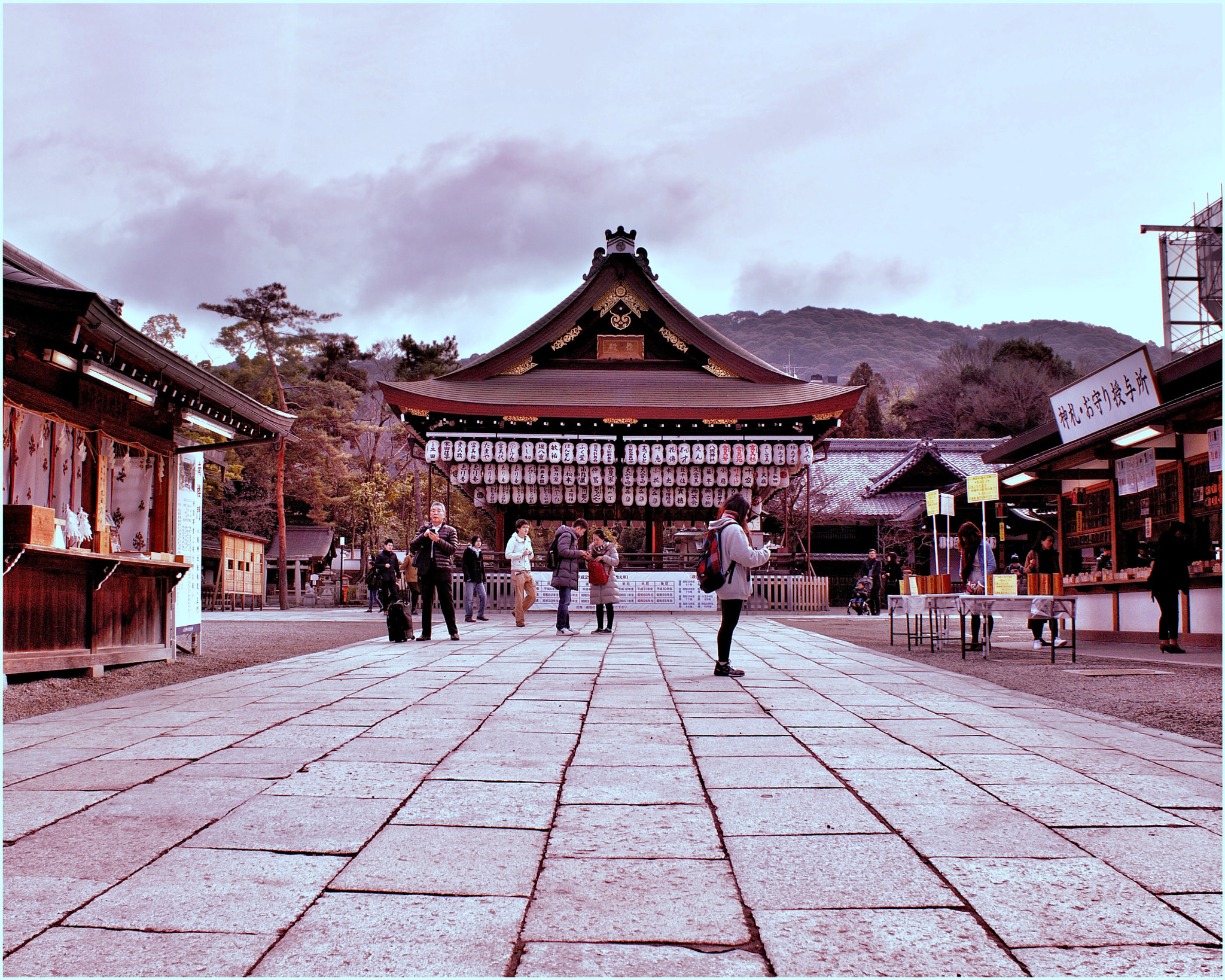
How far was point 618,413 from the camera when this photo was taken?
2253 centimetres


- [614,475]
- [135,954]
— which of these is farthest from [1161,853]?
[614,475]

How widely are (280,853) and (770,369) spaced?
2301cm

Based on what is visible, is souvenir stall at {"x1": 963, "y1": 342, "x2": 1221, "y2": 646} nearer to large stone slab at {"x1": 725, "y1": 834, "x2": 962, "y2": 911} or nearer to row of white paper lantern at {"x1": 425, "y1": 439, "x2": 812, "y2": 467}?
row of white paper lantern at {"x1": 425, "y1": 439, "x2": 812, "y2": 467}

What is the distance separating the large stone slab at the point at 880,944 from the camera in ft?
7.03

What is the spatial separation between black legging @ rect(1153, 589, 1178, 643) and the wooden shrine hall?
11.5m

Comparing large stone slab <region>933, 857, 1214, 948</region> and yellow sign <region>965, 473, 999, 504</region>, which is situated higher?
yellow sign <region>965, 473, 999, 504</region>

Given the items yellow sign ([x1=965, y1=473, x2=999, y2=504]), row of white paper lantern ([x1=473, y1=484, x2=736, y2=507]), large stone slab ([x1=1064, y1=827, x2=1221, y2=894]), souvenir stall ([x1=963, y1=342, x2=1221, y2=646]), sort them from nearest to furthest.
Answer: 1. large stone slab ([x1=1064, y1=827, x2=1221, y2=894])
2. yellow sign ([x1=965, y1=473, x2=999, y2=504])
3. souvenir stall ([x1=963, y1=342, x2=1221, y2=646])
4. row of white paper lantern ([x1=473, y1=484, x2=736, y2=507])

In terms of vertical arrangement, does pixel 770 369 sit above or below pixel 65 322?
above

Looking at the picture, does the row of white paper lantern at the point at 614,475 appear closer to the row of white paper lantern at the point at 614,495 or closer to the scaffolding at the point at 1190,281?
the row of white paper lantern at the point at 614,495

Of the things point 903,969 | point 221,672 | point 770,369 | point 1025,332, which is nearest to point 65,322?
point 221,672

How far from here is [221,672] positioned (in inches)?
346

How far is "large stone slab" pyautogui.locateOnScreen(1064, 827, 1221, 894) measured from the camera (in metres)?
2.73

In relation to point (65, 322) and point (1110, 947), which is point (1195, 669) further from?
point (65, 322)

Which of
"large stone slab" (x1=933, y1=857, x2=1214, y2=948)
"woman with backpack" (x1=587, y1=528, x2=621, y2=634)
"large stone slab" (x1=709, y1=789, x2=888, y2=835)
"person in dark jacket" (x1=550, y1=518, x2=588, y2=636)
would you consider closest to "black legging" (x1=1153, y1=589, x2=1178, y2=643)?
"woman with backpack" (x1=587, y1=528, x2=621, y2=634)
